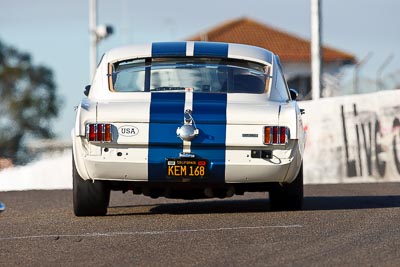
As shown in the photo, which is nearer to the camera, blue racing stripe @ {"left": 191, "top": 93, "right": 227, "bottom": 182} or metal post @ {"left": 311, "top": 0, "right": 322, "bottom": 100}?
blue racing stripe @ {"left": 191, "top": 93, "right": 227, "bottom": 182}

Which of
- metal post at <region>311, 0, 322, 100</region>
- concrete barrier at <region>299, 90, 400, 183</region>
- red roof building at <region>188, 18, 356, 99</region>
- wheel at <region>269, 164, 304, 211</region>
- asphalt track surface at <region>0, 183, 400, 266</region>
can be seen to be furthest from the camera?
red roof building at <region>188, 18, 356, 99</region>

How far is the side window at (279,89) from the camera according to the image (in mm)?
11508

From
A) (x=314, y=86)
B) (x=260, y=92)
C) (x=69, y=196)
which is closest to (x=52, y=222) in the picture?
(x=260, y=92)

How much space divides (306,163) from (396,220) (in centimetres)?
987

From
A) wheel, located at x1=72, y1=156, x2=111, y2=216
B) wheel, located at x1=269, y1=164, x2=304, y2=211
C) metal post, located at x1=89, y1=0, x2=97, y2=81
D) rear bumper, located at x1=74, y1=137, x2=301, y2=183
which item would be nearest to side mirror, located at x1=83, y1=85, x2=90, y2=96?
wheel, located at x1=72, y1=156, x2=111, y2=216

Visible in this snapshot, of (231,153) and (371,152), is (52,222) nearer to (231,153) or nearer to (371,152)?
(231,153)

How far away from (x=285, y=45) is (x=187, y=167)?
57.2 meters

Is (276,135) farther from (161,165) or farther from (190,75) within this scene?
Answer: (190,75)

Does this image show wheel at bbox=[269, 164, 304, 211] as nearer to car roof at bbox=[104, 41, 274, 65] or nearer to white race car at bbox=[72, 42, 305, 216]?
white race car at bbox=[72, 42, 305, 216]

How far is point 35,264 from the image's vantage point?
27.1 feet

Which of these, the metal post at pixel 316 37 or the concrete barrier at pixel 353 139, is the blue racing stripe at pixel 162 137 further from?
the metal post at pixel 316 37

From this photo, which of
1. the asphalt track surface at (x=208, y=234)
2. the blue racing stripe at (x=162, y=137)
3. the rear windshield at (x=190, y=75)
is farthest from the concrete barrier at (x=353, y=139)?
the blue racing stripe at (x=162, y=137)

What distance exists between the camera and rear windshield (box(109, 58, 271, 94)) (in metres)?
11.6

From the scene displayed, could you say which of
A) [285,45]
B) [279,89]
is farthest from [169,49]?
[285,45]
